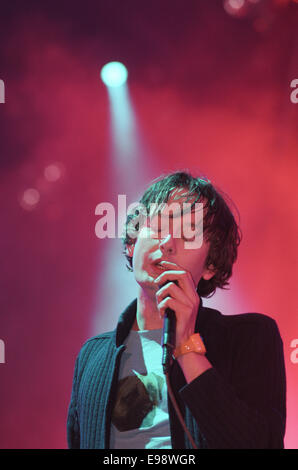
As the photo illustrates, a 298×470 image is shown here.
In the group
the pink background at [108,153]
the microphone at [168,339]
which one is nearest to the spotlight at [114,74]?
the pink background at [108,153]

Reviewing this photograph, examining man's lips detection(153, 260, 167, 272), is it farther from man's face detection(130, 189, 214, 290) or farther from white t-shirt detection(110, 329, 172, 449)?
white t-shirt detection(110, 329, 172, 449)

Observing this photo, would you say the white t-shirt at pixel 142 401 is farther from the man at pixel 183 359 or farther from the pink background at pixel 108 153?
the pink background at pixel 108 153

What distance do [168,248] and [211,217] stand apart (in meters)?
0.22

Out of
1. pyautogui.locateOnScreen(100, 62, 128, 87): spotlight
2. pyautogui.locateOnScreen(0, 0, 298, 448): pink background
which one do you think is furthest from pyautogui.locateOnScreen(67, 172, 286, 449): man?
pyautogui.locateOnScreen(100, 62, 128, 87): spotlight

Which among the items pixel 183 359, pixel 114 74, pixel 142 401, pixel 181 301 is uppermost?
pixel 114 74

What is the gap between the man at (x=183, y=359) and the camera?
85 cm

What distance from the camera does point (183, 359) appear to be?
34.6 inches

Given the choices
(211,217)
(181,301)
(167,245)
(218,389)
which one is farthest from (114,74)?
(218,389)

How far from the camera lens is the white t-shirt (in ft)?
3.27

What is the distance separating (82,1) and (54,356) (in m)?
1.83

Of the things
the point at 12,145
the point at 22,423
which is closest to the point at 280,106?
the point at 12,145

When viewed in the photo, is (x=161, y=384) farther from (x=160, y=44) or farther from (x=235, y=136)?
(x=160, y=44)

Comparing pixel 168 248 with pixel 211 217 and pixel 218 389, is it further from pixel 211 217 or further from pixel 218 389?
pixel 218 389

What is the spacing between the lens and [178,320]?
889 millimetres
